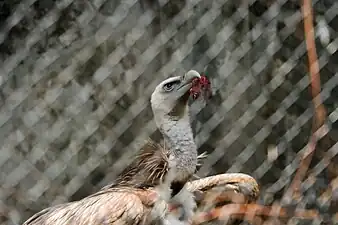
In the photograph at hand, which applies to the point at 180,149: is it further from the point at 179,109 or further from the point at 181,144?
the point at 179,109

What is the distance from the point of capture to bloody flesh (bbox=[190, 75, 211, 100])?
2.35m

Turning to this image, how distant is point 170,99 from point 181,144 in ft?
0.46

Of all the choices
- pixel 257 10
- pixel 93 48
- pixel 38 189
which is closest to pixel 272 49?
pixel 257 10

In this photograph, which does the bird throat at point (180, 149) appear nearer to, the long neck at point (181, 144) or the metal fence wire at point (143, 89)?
the long neck at point (181, 144)

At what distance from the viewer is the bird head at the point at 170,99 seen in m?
2.40

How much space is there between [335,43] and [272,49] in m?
0.20

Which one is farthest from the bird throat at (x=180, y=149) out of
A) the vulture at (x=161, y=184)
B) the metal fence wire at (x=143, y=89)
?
the metal fence wire at (x=143, y=89)

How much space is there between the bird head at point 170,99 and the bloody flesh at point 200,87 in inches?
0.9

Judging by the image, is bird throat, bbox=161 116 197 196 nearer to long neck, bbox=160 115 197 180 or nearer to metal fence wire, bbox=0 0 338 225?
long neck, bbox=160 115 197 180

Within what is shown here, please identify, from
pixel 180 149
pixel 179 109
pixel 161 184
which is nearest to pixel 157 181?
pixel 161 184

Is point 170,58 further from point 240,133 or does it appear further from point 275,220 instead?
point 275,220

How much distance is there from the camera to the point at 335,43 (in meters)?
2.64

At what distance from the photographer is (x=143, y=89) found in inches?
98.0

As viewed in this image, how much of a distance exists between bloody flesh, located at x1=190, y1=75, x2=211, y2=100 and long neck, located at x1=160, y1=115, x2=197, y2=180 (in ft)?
0.25
